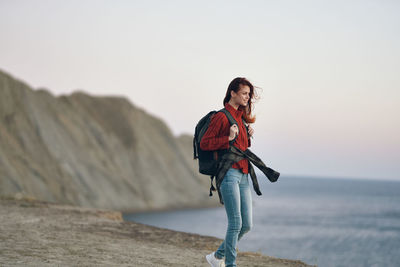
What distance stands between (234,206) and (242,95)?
121 cm

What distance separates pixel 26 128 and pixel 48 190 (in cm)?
747

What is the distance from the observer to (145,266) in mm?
6254

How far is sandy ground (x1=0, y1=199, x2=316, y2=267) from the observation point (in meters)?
6.48

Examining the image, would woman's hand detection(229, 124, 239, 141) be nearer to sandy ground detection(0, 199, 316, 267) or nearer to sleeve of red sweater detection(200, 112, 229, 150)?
sleeve of red sweater detection(200, 112, 229, 150)

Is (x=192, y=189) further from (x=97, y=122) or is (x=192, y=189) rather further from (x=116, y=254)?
(x=116, y=254)

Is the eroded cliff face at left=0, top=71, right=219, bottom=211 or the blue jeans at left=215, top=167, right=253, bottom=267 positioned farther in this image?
the eroded cliff face at left=0, top=71, right=219, bottom=211

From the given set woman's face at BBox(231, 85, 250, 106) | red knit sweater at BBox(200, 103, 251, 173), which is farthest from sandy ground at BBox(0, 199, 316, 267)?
A: woman's face at BBox(231, 85, 250, 106)

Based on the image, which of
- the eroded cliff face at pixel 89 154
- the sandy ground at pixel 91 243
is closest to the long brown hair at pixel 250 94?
the sandy ground at pixel 91 243

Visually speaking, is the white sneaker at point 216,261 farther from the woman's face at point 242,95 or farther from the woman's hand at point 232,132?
the woman's face at point 242,95

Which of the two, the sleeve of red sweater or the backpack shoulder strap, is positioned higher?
the backpack shoulder strap

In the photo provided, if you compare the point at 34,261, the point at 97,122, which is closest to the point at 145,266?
the point at 34,261

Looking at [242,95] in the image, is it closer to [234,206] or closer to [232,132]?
[232,132]

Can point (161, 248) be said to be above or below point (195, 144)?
below

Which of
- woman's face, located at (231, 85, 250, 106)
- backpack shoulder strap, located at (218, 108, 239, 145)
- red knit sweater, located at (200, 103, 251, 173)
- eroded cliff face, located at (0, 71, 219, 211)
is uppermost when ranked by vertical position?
woman's face, located at (231, 85, 250, 106)
